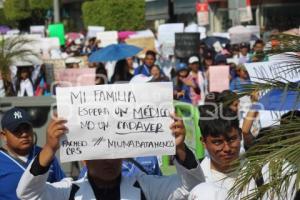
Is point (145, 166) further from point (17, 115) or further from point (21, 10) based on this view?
point (21, 10)

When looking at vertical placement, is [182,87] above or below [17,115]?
below

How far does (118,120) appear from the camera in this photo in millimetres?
3508

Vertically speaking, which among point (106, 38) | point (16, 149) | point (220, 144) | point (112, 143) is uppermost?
point (112, 143)

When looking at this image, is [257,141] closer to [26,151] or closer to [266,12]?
[26,151]

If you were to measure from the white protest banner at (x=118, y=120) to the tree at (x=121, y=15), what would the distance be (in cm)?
3561

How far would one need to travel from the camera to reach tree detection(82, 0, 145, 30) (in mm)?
39531

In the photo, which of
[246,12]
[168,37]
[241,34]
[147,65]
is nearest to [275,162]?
[147,65]

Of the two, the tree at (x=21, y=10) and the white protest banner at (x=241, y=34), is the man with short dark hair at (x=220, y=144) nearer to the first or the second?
the white protest banner at (x=241, y=34)

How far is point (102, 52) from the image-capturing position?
15.4 m

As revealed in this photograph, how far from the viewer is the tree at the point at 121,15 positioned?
39.5 meters

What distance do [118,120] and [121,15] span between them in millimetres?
36713

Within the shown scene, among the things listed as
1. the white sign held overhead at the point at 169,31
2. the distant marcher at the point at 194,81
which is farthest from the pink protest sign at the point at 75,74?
the white sign held overhead at the point at 169,31

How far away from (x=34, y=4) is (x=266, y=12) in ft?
94.3

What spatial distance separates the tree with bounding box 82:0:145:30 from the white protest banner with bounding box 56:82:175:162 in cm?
3561
